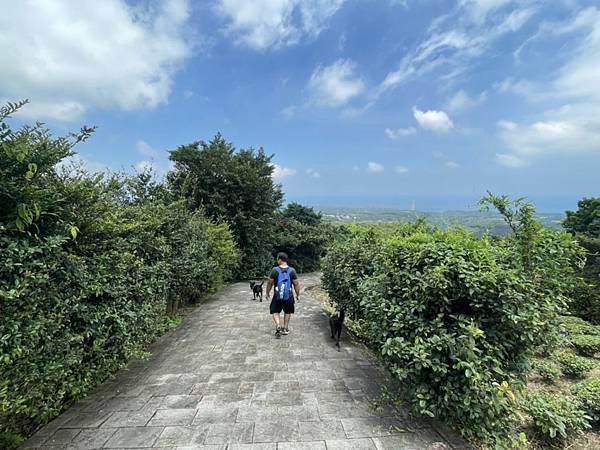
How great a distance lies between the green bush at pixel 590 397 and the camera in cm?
355

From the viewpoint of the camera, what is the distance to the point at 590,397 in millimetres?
3709

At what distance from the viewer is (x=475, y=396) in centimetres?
236

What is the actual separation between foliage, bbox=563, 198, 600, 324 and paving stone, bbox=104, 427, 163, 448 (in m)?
6.98

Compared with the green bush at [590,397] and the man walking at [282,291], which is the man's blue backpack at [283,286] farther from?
the green bush at [590,397]

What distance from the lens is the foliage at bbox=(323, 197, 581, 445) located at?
2410mm

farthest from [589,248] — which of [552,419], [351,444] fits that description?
[351,444]

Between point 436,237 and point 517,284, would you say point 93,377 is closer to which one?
point 436,237

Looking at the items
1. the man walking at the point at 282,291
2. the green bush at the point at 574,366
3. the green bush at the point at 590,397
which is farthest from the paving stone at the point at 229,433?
the green bush at the point at 574,366

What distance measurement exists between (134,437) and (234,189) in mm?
12460

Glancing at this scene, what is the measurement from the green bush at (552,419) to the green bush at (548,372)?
1.94m

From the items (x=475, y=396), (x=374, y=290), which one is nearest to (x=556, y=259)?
(x=475, y=396)

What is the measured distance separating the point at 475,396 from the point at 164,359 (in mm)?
3944

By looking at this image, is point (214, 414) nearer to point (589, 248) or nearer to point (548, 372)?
point (548, 372)

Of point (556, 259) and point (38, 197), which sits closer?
point (38, 197)
